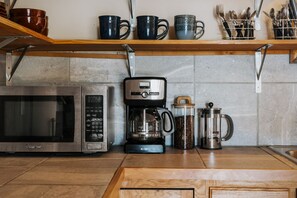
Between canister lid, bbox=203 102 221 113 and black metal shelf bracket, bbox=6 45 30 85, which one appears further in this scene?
black metal shelf bracket, bbox=6 45 30 85

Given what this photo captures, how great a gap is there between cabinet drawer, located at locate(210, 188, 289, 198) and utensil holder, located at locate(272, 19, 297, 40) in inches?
28.8

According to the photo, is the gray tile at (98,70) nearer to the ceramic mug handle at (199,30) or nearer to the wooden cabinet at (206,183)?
the ceramic mug handle at (199,30)

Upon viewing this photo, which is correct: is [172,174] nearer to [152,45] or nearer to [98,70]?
[152,45]

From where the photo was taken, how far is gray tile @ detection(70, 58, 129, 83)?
201 cm

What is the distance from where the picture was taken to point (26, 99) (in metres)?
1.70

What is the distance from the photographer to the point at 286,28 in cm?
180

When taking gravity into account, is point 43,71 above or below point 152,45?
below

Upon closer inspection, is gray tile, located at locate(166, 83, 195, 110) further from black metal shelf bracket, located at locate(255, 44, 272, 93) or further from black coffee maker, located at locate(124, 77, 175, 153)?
black metal shelf bracket, located at locate(255, 44, 272, 93)

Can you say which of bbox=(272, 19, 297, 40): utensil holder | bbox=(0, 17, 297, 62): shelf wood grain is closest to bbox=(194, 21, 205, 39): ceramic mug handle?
bbox=(0, 17, 297, 62): shelf wood grain

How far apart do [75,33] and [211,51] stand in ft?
2.28

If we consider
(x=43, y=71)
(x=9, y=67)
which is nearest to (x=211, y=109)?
(x=43, y=71)

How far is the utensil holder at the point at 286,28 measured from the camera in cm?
181

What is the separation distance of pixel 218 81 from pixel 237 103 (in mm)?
146

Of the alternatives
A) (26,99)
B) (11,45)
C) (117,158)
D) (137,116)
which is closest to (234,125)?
(137,116)
